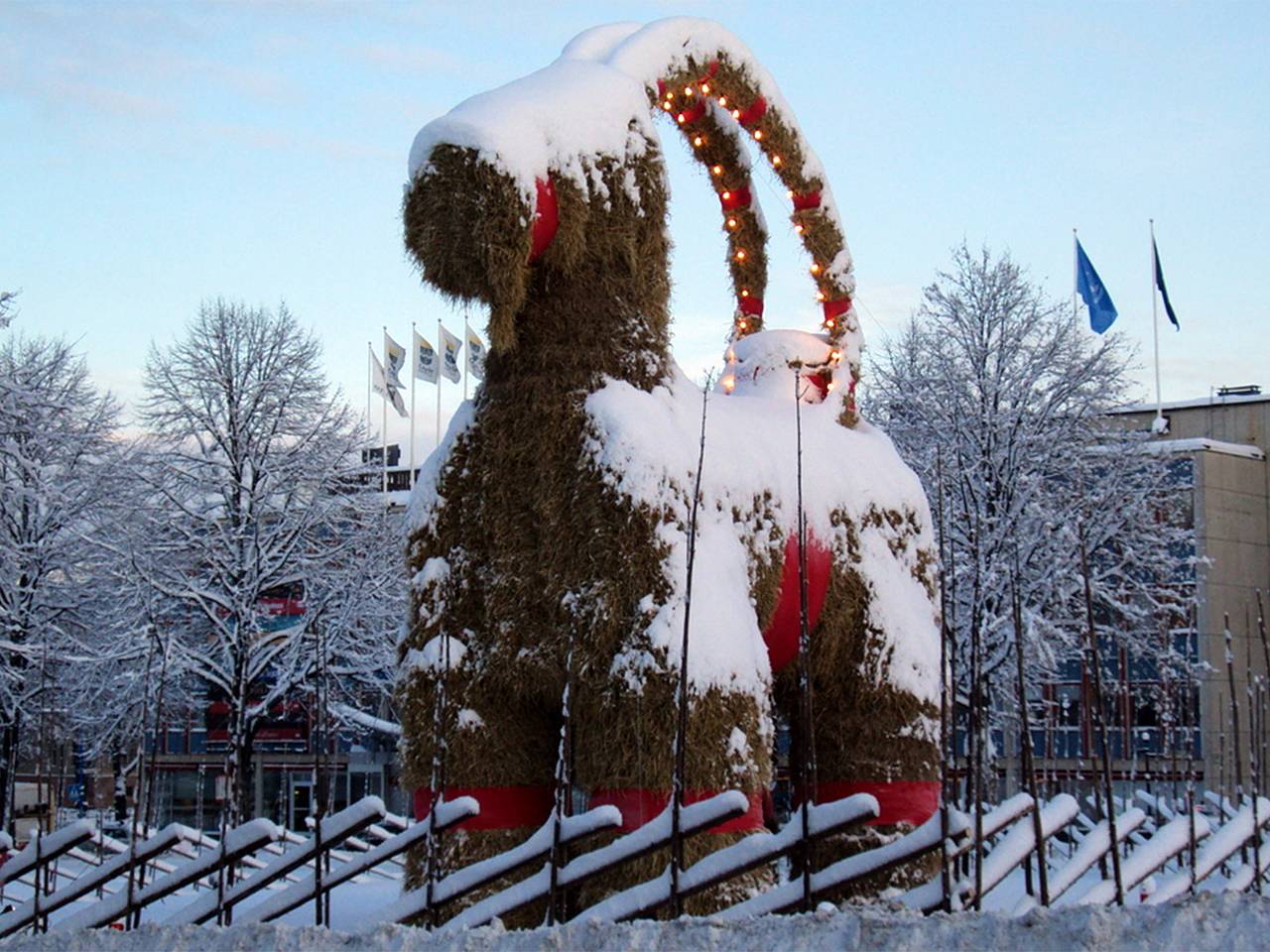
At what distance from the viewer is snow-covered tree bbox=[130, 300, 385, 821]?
58.1ft

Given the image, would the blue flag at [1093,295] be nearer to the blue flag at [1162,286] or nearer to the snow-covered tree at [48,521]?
the blue flag at [1162,286]

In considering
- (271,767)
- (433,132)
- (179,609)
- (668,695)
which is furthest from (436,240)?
(271,767)

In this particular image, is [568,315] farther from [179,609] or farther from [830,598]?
[179,609]

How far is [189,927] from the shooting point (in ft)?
19.8

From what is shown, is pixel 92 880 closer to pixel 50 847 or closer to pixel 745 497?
pixel 50 847

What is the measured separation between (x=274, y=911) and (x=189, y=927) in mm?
520

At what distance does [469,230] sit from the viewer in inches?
242

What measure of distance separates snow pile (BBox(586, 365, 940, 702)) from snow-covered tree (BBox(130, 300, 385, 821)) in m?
10.8

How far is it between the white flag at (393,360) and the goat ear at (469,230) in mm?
20401

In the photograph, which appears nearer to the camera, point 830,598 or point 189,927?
point 189,927

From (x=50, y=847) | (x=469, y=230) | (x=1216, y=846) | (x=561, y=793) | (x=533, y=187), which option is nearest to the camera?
(x=561, y=793)

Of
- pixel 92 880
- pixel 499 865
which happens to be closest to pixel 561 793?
pixel 499 865

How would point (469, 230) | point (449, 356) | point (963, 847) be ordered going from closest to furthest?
point (963, 847) → point (469, 230) → point (449, 356)

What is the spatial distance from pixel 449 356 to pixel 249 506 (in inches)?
377
